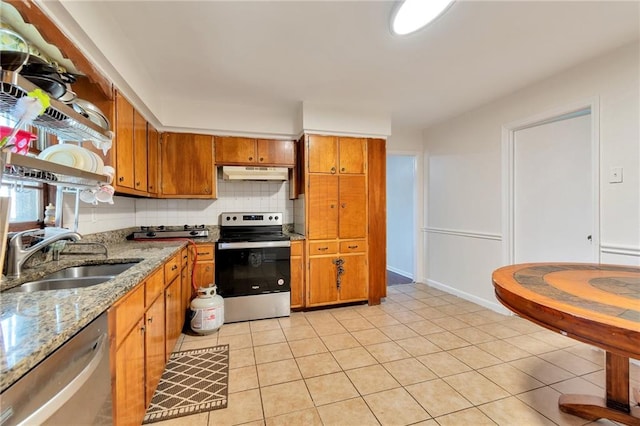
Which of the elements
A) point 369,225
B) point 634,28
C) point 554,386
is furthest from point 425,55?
point 554,386

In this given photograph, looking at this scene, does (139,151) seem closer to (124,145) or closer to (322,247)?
(124,145)

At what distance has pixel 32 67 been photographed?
1.21 m

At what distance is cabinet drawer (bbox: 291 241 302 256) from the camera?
3.29 m

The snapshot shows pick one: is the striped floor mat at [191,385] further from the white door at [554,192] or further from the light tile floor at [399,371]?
the white door at [554,192]

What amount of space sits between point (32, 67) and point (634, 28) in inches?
144

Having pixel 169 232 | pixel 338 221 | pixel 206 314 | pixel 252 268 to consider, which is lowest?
pixel 206 314

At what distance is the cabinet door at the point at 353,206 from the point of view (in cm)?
346

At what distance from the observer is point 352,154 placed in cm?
348

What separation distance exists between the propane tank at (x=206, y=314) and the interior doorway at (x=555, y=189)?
321cm

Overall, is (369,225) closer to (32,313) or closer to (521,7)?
(521,7)

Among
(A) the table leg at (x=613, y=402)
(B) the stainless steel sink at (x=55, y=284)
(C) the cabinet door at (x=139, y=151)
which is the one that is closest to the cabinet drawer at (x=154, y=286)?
(B) the stainless steel sink at (x=55, y=284)

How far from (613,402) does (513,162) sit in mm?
2320

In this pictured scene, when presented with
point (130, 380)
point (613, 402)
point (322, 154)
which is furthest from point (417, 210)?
point (130, 380)

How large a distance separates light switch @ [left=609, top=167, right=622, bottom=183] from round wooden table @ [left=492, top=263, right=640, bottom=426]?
2.71 feet
